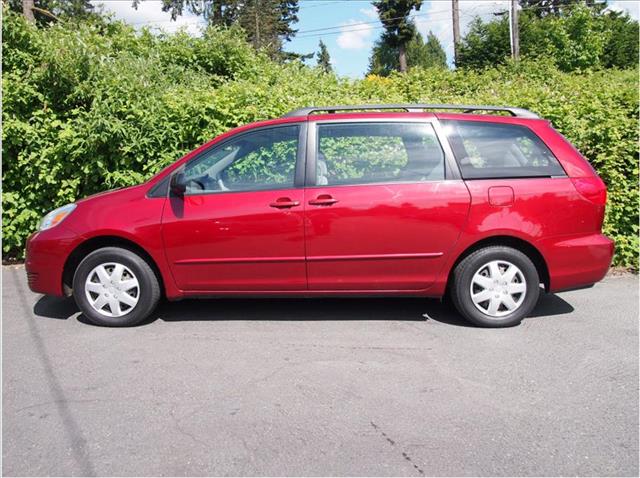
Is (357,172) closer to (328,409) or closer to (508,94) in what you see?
(328,409)

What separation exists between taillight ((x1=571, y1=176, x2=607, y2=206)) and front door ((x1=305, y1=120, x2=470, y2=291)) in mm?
913

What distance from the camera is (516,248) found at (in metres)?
4.36

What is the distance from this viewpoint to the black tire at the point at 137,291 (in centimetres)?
438

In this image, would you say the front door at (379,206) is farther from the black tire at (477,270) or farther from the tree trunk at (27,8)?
the tree trunk at (27,8)

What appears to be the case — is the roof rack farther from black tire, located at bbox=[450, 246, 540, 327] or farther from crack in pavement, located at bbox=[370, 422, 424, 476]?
crack in pavement, located at bbox=[370, 422, 424, 476]

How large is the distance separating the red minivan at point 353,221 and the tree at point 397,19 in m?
44.0

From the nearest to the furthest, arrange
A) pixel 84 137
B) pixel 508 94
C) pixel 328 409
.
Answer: pixel 328 409 < pixel 84 137 < pixel 508 94

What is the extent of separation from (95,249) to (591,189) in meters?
4.08

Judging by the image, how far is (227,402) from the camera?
10.5 ft

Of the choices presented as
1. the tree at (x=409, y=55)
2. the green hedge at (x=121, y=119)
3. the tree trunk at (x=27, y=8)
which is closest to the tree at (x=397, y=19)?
the tree at (x=409, y=55)

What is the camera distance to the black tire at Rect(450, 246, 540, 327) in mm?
4262

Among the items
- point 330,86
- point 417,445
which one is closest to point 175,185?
point 417,445

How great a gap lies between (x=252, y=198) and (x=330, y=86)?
161 inches

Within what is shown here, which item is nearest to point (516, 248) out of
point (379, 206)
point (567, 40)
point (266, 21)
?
point (379, 206)
